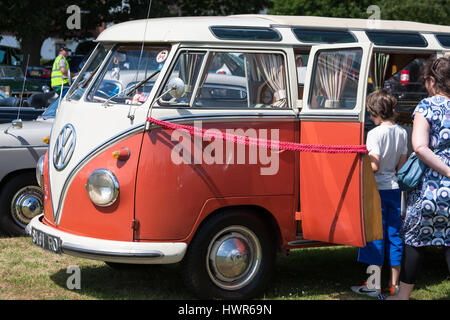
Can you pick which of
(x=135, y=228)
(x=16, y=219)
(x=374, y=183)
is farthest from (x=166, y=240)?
(x=16, y=219)

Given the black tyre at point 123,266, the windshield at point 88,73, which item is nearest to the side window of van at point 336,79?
the windshield at point 88,73

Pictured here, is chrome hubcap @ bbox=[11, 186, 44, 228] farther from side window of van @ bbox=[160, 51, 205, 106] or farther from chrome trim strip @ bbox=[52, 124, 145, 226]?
side window of van @ bbox=[160, 51, 205, 106]

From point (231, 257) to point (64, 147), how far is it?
1.62 metres

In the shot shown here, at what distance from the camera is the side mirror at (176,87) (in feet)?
18.1

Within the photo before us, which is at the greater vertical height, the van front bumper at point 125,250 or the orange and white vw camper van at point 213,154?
the orange and white vw camper van at point 213,154

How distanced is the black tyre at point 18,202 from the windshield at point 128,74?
233cm

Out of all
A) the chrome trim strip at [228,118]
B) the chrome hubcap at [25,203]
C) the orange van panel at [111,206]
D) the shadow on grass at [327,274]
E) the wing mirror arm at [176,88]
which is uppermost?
the wing mirror arm at [176,88]

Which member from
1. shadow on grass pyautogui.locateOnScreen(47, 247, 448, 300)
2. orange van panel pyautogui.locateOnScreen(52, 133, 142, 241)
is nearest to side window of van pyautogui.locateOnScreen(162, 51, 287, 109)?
orange van panel pyautogui.locateOnScreen(52, 133, 142, 241)

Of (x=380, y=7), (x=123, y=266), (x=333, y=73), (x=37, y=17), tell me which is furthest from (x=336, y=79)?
(x=380, y=7)

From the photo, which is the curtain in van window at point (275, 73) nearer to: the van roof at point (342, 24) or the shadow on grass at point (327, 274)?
the van roof at point (342, 24)

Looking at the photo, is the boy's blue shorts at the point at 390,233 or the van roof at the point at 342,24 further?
the van roof at the point at 342,24

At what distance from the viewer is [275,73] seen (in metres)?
6.09

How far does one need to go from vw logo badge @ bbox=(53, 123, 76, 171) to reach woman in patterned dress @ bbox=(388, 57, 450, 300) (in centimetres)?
266
